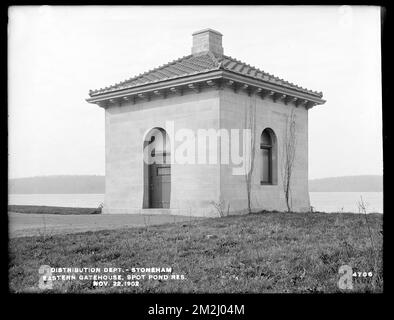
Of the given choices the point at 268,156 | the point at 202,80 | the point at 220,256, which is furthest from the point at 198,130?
the point at 220,256

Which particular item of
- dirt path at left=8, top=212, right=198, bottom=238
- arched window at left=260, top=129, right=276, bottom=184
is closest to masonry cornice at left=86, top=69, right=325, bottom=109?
arched window at left=260, top=129, right=276, bottom=184

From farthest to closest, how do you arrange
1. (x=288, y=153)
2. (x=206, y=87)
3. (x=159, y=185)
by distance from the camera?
(x=288, y=153) → (x=159, y=185) → (x=206, y=87)

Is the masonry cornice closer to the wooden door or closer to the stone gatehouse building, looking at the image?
the stone gatehouse building

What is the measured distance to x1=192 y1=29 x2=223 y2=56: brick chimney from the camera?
1154 centimetres

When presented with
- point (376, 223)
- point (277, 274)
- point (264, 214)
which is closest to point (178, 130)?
point (264, 214)

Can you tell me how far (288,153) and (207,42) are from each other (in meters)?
3.90

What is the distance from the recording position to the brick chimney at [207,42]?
11.5 meters

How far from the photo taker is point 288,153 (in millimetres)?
13555

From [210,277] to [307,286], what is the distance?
4.18 ft

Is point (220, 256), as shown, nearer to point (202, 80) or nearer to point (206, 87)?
point (202, 80)
